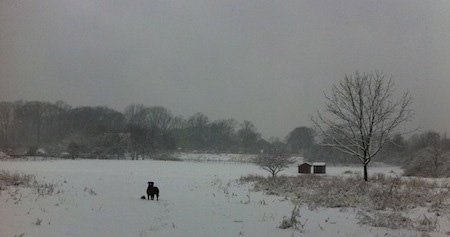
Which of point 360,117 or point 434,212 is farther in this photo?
point 360,117

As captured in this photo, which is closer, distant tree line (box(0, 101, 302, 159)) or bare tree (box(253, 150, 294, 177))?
bare tree (box(253, 150, 294, 177))

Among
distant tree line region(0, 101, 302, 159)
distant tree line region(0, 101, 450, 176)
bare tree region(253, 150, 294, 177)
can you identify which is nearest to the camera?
bare tree region(253, 150, 294, 177)

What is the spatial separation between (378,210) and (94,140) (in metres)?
88.2

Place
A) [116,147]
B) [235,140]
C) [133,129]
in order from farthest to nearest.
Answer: [235,140]
[133,129]
[116,147]

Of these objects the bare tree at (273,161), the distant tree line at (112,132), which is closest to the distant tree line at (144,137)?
the distant tree line at (112,132)

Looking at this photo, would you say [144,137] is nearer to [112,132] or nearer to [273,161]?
[112,132]

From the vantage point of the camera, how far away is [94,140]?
9281cm

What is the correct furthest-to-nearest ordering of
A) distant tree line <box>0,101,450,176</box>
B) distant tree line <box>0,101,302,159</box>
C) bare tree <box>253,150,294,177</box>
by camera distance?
distant tree line <box>0,101,302,159</box> → distant tree line <box>0,101,450,176</box> → bare tree <box>253,150,294,177</box>

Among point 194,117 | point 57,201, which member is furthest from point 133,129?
point 57,201

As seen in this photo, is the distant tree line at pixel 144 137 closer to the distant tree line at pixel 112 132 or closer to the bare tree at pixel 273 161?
the distant tree line at pixel 112 132

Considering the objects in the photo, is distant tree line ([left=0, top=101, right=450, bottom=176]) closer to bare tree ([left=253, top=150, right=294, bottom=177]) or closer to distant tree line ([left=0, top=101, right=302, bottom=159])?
distant tree line ([left=0, top=101, right=302, bottom=159])

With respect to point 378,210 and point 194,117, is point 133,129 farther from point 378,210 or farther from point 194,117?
point 378,210

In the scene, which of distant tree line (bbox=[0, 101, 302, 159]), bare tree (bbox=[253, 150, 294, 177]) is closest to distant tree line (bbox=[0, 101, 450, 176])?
distant tree line (bbox=[0, 101, 302, 159])

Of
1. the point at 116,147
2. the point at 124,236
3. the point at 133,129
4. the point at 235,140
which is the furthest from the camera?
the point at 235,140
